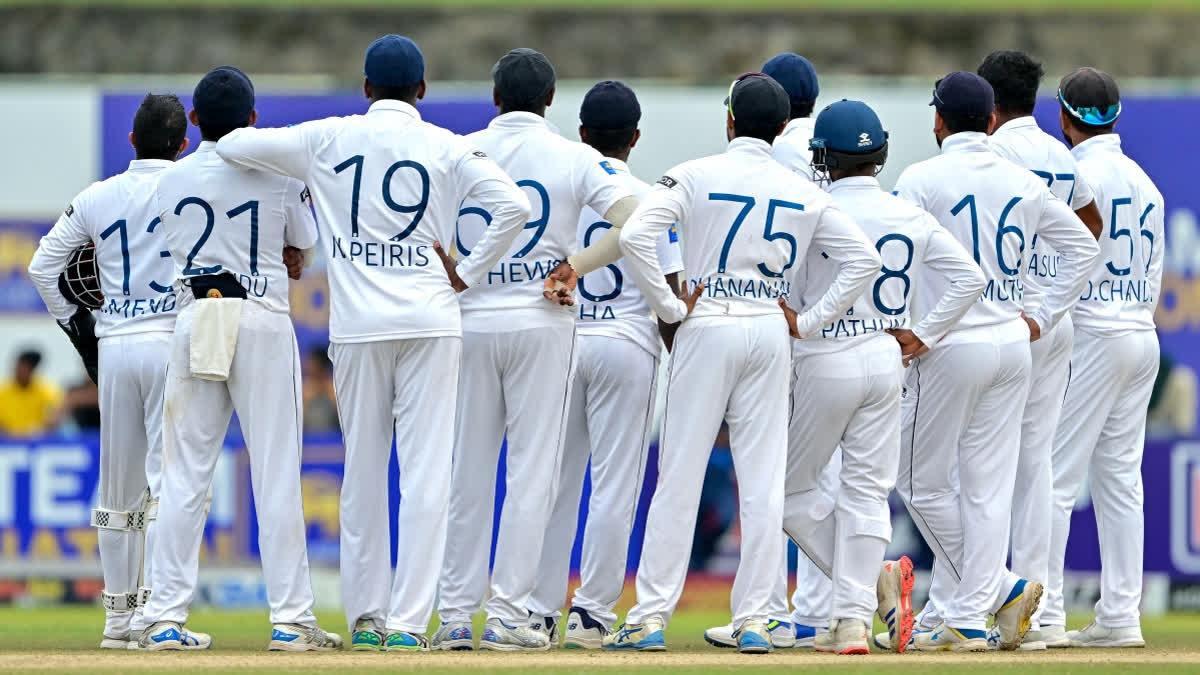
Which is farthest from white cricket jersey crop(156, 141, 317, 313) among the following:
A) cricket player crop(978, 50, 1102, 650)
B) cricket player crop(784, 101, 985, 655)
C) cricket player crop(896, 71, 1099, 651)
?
cricket player crop(978, 50, 1102, 650)

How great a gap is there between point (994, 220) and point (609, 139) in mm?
2027

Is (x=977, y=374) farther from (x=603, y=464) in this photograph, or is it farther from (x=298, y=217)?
(x=298, y=217)

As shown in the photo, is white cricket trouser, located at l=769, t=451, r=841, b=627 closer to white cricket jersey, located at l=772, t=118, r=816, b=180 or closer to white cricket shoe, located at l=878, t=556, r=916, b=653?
white cricket shoe, located at l=878, t=556, r=916, b=653

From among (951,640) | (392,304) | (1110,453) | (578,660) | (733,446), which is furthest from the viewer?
(1110,453)

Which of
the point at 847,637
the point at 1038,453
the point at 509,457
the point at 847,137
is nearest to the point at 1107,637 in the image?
the point at 1038,453

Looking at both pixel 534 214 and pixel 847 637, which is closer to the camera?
pixel 847 637

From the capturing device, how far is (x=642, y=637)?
955 centimetres

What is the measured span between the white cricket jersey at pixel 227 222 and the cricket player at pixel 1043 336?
3805 millimetres

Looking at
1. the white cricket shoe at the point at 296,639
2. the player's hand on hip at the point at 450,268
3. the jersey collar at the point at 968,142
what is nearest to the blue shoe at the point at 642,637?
the white cricket shoe at the point at 296,639

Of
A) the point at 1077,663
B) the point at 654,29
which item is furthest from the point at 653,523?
the point at 654,29

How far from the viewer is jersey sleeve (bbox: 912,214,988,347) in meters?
9.82

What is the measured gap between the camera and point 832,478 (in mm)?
10453

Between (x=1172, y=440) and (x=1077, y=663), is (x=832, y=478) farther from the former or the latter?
(x=1172, y=440)

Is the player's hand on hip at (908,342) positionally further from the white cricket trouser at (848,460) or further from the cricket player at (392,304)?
the cricket player at (392,304)
